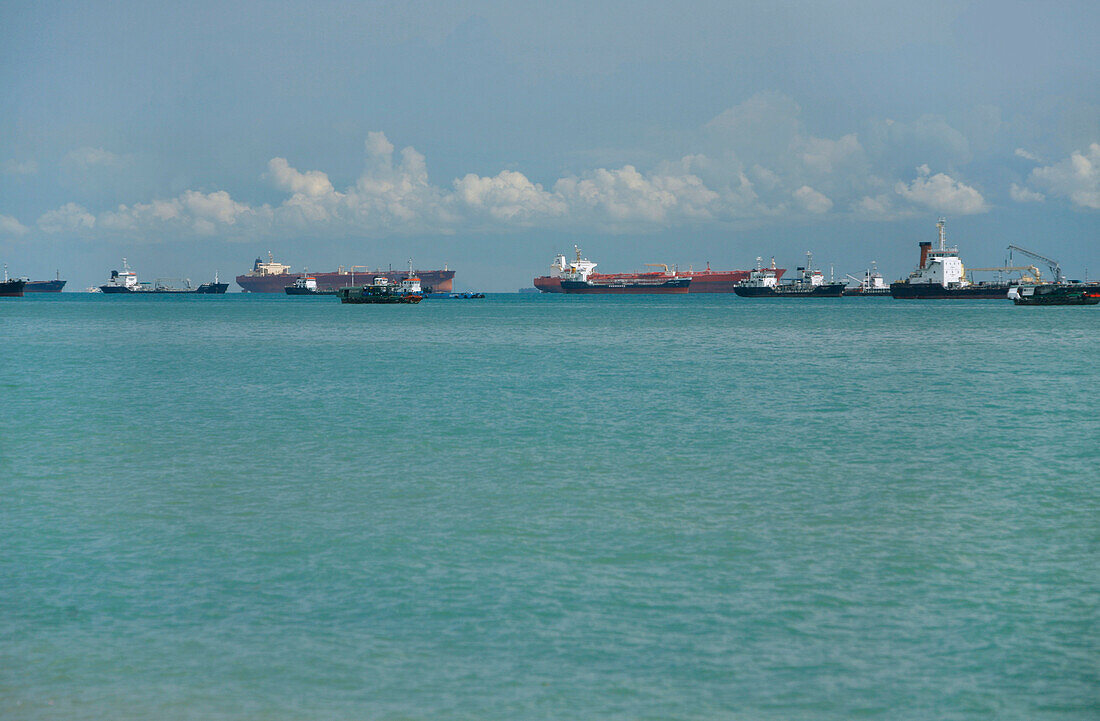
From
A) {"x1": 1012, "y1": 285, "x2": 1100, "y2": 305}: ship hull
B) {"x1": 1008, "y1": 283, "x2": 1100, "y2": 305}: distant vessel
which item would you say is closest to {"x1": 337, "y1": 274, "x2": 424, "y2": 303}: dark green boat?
{"x1": 1008, "y1": 283, "x2": 1100, "y2": 305}: distant vessel

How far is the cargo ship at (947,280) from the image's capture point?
158 m

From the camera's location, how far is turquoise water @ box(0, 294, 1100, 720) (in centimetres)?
875

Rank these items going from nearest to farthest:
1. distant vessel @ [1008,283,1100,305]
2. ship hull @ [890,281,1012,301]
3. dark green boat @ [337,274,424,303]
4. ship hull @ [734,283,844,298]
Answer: distant vessel @ [1008,283,1100,305], ship hull @ [890,281,1012,301], dark green boat @ [337,274,424,303], ship hull @ [734,283,844,298]

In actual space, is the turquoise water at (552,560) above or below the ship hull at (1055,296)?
below

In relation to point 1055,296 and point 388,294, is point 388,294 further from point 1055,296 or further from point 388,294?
point 1055,296

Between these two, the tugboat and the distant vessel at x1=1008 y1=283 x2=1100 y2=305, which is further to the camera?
the tugboat

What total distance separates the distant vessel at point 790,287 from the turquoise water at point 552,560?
158807mm

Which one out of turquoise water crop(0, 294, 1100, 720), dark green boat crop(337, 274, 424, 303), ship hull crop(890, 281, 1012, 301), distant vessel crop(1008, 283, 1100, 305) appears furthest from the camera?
dark green boat crop(337, 274, 424, 303)

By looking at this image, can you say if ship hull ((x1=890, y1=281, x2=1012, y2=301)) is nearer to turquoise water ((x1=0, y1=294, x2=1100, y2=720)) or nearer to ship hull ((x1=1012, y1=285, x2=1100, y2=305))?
ship hull ((x1=1012, y1=285, x2=1100, y2=305))

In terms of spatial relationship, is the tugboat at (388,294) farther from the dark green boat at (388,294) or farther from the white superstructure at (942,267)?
the white superstructure at (942,267)

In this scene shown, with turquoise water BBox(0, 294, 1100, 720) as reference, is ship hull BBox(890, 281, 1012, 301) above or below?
above

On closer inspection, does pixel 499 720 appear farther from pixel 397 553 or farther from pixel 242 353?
pixel 242 353

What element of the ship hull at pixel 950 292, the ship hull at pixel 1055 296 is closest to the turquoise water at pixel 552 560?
the ship hull at pixel 1055 296

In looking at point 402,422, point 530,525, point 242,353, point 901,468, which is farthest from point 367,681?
point 242,353
